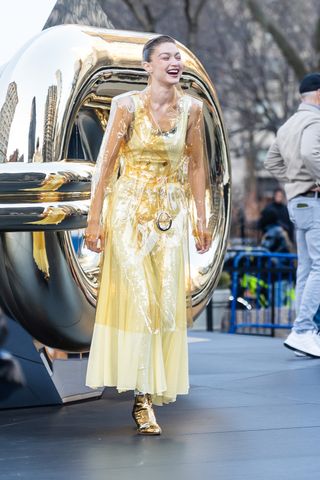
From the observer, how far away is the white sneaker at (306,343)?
26.5 ft

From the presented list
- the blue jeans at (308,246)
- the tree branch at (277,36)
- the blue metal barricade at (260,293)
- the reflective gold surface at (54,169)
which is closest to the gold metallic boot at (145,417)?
the reflective gold surface at (54,169)

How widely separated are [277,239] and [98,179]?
11.3 meters

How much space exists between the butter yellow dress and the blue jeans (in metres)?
2.71

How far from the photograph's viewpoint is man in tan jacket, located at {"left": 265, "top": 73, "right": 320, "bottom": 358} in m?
7.95

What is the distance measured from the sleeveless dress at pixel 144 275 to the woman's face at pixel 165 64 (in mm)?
153

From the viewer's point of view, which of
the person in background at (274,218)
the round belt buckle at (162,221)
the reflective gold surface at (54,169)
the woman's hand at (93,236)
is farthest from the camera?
the person in background at (274,218)

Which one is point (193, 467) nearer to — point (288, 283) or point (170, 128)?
point (170, 128)

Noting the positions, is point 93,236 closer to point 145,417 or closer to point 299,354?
point 145,417

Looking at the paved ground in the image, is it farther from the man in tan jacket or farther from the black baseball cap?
the black baseball cap

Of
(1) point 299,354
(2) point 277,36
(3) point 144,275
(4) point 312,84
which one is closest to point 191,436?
(3) point 144,275

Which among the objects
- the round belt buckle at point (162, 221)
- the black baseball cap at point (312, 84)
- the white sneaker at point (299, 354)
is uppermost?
the black baseball cap at point (312, 84)

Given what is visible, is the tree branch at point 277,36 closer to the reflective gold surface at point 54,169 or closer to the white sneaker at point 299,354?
the white sneaker at point 299,354

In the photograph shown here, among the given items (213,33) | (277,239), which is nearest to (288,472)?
(277,239)

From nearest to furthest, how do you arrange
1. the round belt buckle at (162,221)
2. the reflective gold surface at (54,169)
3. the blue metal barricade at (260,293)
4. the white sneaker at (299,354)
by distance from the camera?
the round belt buckle at (162,221) < the reflective gold surface at (54,169) < the white sneaker at (299,354) < the blue metal barricade at (260,293)
